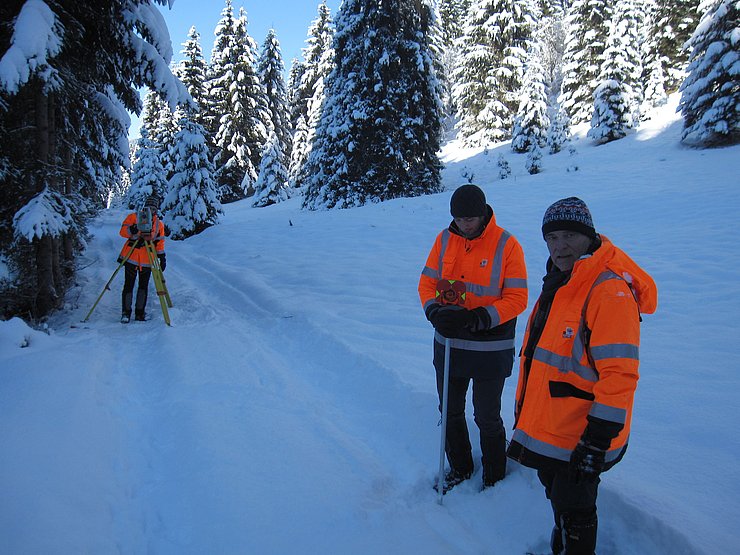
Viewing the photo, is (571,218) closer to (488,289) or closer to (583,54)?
(488,289)

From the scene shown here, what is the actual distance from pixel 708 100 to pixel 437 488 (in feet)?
60.8

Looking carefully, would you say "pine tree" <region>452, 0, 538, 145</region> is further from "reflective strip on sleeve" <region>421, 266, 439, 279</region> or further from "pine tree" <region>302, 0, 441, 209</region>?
"reflective strip on sleeve" <region>421, 266, 439, 279</region>

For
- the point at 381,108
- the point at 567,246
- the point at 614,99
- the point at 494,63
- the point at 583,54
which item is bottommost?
the point at 567,246

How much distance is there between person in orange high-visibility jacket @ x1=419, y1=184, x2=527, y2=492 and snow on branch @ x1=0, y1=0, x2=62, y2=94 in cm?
583

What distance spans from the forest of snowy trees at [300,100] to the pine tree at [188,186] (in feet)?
0.23

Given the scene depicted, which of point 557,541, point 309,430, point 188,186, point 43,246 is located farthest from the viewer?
point 188,186

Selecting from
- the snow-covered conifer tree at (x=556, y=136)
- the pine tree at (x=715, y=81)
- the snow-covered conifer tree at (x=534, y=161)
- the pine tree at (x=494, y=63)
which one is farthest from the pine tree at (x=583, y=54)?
the snow-covered conifer tree at (x=534, y=161)

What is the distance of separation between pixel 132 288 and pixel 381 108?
43.0 ft

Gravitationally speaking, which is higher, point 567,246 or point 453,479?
point 567,246

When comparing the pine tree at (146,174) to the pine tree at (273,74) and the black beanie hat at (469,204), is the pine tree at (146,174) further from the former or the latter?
the black beanie hat at (469,204)

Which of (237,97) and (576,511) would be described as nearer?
(576,511)

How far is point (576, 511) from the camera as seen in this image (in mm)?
2186

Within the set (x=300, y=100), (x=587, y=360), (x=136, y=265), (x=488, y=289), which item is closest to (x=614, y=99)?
(x=136, y=265)

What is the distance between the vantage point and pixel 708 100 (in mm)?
15344
